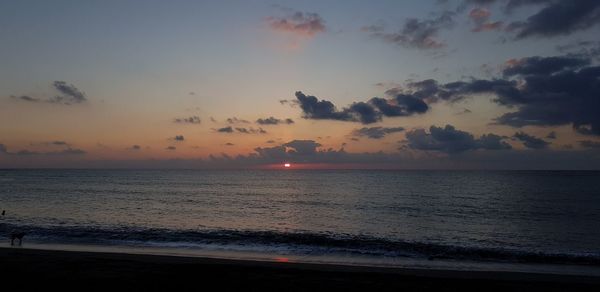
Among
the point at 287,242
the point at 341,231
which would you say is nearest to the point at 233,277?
the point at 287,242

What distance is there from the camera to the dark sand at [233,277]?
12930 millimetres

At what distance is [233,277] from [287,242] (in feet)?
39.7

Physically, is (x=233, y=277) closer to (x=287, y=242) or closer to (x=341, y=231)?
(x=287, y=242)

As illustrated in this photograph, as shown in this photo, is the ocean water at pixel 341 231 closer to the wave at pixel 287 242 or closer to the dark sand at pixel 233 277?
the wave at pixel 287 242

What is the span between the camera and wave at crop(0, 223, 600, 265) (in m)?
22.5

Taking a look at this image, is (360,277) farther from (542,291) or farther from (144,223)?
(144,223)

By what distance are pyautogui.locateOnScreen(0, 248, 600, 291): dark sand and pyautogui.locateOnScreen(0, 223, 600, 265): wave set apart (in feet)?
19.2

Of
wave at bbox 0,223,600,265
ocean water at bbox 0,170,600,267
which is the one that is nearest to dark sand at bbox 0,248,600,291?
ocean water at bbox 0,170,600,267

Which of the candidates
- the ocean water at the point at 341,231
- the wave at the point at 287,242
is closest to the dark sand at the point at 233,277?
the ocean water at the point at 341,231

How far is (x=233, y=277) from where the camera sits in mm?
14203

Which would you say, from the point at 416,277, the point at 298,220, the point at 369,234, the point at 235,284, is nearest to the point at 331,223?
the point at 298,220

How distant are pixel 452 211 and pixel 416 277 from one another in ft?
108

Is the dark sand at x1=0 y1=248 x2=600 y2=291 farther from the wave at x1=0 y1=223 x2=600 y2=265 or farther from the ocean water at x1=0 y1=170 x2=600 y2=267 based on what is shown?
the wave at x1=0 y1=223 x2=600 y2=265

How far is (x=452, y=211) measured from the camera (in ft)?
149
